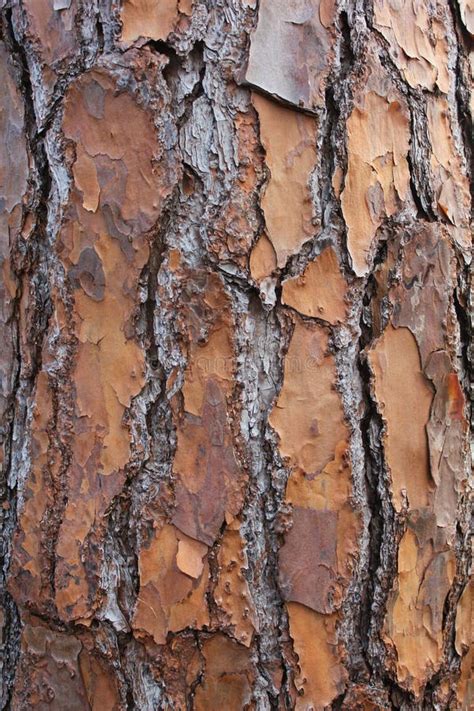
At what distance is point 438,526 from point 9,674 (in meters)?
0.65

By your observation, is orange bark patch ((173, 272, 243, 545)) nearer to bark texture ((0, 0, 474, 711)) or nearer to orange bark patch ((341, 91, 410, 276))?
bark texture ((0, 0, 474, 711))

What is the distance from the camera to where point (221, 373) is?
0.97 m

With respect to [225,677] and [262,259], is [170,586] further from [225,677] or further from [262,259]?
[262,259]

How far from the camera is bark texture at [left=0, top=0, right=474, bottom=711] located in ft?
3.18

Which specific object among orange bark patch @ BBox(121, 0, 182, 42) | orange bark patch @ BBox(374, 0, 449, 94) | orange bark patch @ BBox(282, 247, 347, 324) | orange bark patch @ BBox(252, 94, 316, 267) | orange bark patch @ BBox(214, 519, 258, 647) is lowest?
orange bark patch @ BBox(214, 519, 258, 647)

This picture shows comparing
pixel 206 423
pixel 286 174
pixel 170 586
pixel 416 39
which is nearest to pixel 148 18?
pixel 286 174

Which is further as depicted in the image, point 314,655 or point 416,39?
point 416,39

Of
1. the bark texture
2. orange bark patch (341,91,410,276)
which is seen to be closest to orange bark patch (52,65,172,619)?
the bark texture

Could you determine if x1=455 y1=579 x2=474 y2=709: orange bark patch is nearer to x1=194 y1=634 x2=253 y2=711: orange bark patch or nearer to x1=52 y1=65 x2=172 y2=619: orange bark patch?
x1=194 y1=634 x2=253 y2=711: orange bark patch

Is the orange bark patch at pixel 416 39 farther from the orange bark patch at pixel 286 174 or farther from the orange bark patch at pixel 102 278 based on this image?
the orange bark patch at pixel 102 278

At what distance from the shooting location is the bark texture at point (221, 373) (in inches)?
38.2

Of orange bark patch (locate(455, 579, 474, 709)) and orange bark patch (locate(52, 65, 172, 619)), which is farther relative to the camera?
orange bark patch (locate(455, 579, 474, 709))

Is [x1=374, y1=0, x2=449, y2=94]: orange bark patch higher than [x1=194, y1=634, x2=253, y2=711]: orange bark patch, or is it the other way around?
[x1=374, y1=0, x2=449, y2=94]: orange bark patch

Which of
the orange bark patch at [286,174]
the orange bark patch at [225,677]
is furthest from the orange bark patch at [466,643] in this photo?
the orange bark patch at [286,174]
